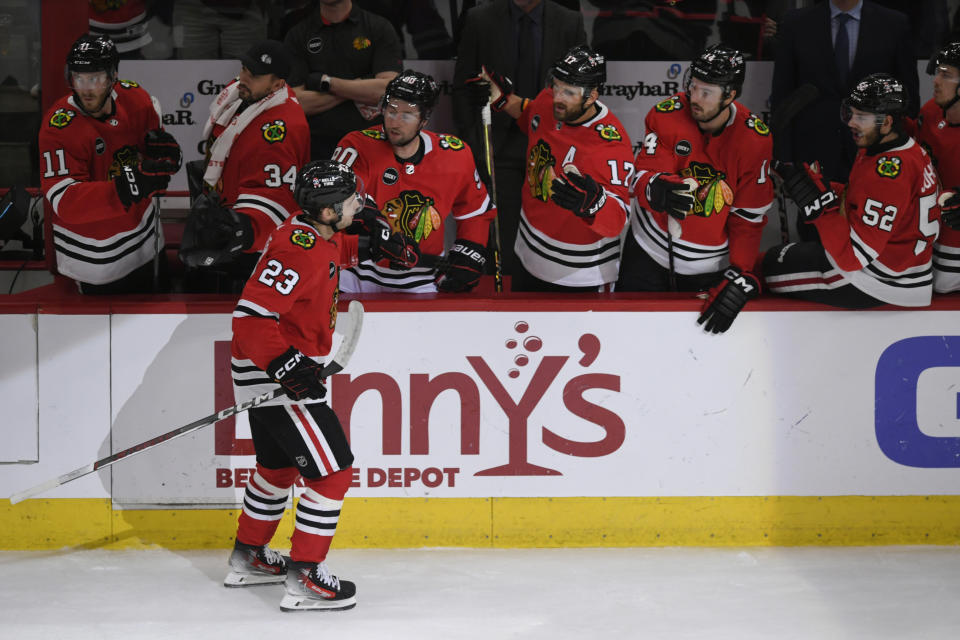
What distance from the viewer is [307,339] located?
11.7 ft

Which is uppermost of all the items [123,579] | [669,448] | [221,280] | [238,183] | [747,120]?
[747,120]

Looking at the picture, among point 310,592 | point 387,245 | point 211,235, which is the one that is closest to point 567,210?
point 387,245

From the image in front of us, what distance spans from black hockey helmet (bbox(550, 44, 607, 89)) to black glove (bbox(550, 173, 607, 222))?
0.35 m

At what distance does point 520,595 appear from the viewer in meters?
3.67

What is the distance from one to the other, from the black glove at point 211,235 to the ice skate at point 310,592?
3.14 ft

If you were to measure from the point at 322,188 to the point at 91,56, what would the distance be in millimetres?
1180

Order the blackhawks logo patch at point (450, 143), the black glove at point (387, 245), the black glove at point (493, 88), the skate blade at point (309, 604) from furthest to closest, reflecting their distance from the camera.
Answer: the black glove at point (493, 88) < the blackhawks logo patch at point (450, 143) < the black glove at point (387, 245) < the skate blade at point (309, 604)

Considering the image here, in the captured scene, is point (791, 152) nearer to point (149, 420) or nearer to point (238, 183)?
point (238, 183)

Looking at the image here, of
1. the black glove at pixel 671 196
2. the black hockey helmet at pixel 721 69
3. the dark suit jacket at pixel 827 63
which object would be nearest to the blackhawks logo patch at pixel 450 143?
the black glove at pixel 671 196

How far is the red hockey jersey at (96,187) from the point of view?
4.09 metres

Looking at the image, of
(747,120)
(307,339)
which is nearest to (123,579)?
(307,339)

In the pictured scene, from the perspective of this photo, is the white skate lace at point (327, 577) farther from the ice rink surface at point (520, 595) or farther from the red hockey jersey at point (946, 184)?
the red hockey jersey at point (946, 184)

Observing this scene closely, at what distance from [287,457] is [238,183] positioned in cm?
108

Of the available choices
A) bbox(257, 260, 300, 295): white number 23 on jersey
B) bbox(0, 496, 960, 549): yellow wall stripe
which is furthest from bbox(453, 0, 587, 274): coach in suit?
bbox(257, 260, 300, 295): white number 23 on jersey
